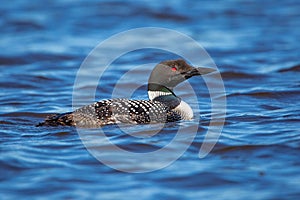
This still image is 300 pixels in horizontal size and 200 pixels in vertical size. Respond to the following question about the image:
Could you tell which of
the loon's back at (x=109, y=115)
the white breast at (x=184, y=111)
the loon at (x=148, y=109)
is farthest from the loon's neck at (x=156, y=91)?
the loon's back at (x=109, y=115)

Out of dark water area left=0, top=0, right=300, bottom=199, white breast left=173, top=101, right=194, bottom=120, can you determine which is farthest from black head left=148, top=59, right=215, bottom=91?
dark water area left=0, top=0, right=300, bottom=199

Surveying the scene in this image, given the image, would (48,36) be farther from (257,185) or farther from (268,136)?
(257,185)

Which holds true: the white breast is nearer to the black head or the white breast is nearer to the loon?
the loon

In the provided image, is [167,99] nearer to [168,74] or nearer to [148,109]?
[168,74]

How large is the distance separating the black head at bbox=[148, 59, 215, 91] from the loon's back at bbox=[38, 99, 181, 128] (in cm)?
42

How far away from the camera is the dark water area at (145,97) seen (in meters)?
5.81

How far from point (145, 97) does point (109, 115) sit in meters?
2.06

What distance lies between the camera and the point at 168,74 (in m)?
7.64

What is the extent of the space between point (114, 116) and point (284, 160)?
1848 millimetres

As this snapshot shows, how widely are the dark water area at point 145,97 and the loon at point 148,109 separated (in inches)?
4.7

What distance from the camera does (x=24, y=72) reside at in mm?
10906

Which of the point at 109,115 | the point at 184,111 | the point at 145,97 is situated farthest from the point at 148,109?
the point at 145,97

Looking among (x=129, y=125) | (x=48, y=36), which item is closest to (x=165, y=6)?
(x=48, y=36)

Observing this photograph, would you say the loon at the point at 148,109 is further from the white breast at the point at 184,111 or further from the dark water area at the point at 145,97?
the dark water area at the point at 145,97
